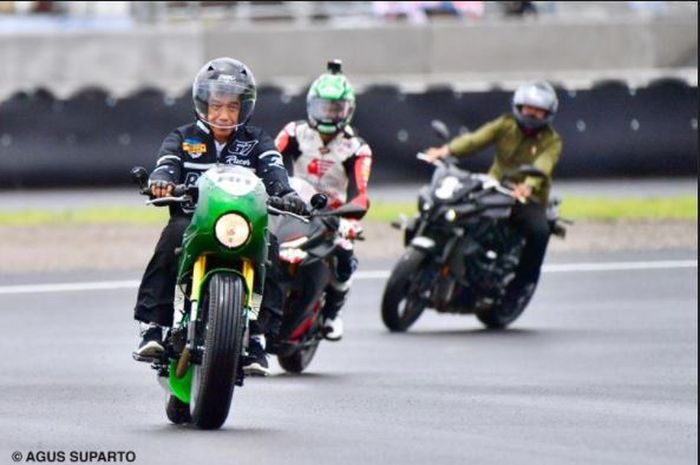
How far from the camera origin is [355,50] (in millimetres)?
32281

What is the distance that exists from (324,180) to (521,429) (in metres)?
3.89

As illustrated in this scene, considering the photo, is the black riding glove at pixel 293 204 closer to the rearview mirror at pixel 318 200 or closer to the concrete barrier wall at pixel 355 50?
the rearview mirror at pixel 318 200

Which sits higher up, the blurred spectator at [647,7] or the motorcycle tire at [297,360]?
the blurred spectator at [647,7]

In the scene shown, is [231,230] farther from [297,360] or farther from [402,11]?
[402,11]

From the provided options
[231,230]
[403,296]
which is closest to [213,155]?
[231,230]

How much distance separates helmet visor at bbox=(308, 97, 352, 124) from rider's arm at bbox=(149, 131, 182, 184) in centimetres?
333

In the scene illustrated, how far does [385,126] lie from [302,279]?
13277 millimetres

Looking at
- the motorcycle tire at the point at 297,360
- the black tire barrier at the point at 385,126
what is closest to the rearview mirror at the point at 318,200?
the motorcycle tire at the point at 297,360

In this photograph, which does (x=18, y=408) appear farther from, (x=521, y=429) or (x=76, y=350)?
(x=76, y=350)

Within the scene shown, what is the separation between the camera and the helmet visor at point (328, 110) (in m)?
13.4

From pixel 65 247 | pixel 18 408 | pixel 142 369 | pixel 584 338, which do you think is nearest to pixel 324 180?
pixel 142 369

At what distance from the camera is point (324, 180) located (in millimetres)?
13367

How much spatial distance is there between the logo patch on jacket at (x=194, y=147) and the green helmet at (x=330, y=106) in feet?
11.0

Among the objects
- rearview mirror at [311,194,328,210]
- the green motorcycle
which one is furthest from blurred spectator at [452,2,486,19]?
the green motorcycle
